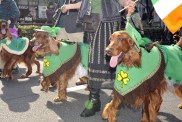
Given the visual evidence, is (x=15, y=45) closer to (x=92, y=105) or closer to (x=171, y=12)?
(x=92, y=105)

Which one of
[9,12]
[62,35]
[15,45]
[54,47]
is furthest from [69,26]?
[9,12]

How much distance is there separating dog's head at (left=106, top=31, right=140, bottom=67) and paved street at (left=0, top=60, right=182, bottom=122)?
3.45 feet

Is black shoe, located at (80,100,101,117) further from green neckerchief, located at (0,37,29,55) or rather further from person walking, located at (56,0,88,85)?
green neckerchief, located at (0,37,29,55)

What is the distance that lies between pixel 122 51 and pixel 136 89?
501mm

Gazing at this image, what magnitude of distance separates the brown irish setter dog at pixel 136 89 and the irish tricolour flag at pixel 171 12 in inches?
18.0

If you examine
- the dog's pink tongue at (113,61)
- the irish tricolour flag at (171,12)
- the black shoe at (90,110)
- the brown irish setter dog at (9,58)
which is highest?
the irish tricolour flag at (171,12)

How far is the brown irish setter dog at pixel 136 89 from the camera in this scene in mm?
3586

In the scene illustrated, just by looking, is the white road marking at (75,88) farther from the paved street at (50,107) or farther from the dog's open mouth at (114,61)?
the dog's open mouth at (114,61)

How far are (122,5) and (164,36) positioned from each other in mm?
9604

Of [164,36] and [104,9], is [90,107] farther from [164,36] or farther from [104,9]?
[164,36]

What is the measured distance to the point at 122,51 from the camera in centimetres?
358

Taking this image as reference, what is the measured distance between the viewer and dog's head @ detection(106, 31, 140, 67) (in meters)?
3.55

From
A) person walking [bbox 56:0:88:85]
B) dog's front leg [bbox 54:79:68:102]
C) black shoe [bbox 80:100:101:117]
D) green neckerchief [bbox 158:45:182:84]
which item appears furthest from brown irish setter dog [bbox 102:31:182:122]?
person walking [bbox 56:0:88:85]

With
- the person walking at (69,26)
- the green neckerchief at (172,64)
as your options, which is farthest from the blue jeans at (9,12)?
the green neckerchief at (172,64)
